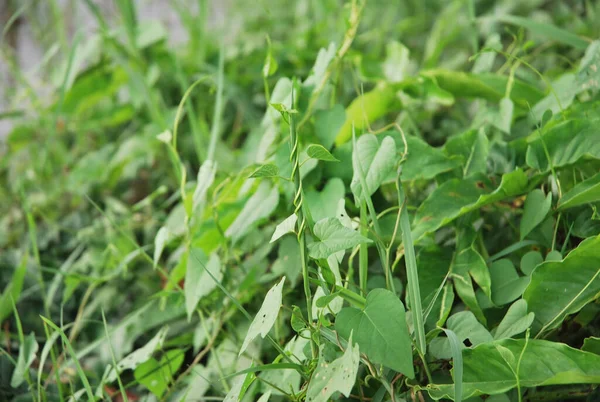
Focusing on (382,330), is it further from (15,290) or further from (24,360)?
(15,290)

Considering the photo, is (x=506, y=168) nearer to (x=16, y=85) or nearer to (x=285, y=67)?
(x=285, y=67)

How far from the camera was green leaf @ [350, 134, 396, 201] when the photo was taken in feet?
1.89

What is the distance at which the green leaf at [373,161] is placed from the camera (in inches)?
22.7

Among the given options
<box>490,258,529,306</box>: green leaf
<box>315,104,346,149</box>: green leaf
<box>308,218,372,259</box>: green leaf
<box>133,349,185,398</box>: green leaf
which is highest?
<box>308,218,372,259</box>: green leaf

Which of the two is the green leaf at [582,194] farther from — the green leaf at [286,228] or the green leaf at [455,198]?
the green leaf at [286,228]

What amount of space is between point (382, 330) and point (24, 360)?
0.53 metres

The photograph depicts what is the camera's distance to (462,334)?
22.9 inches

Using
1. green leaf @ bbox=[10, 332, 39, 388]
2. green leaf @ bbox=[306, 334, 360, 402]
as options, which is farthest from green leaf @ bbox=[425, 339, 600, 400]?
green leaf @ bbox=[10, 332, 39, 388]

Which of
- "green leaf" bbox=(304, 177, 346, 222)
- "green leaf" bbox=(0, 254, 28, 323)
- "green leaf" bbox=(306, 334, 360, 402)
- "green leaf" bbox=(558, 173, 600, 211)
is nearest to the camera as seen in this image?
"green leaf" bbox=(306, 334, 360, 402)

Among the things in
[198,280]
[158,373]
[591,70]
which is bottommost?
[158,373]

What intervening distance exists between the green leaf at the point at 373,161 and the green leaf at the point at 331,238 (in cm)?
6

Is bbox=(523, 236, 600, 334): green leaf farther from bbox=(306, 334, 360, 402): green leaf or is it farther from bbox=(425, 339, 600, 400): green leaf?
bbox=(306, 334, 360, 402): green leaf

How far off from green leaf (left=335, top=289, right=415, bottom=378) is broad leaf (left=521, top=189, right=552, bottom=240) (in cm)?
22

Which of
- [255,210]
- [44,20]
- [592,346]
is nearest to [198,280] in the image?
[255,210]
